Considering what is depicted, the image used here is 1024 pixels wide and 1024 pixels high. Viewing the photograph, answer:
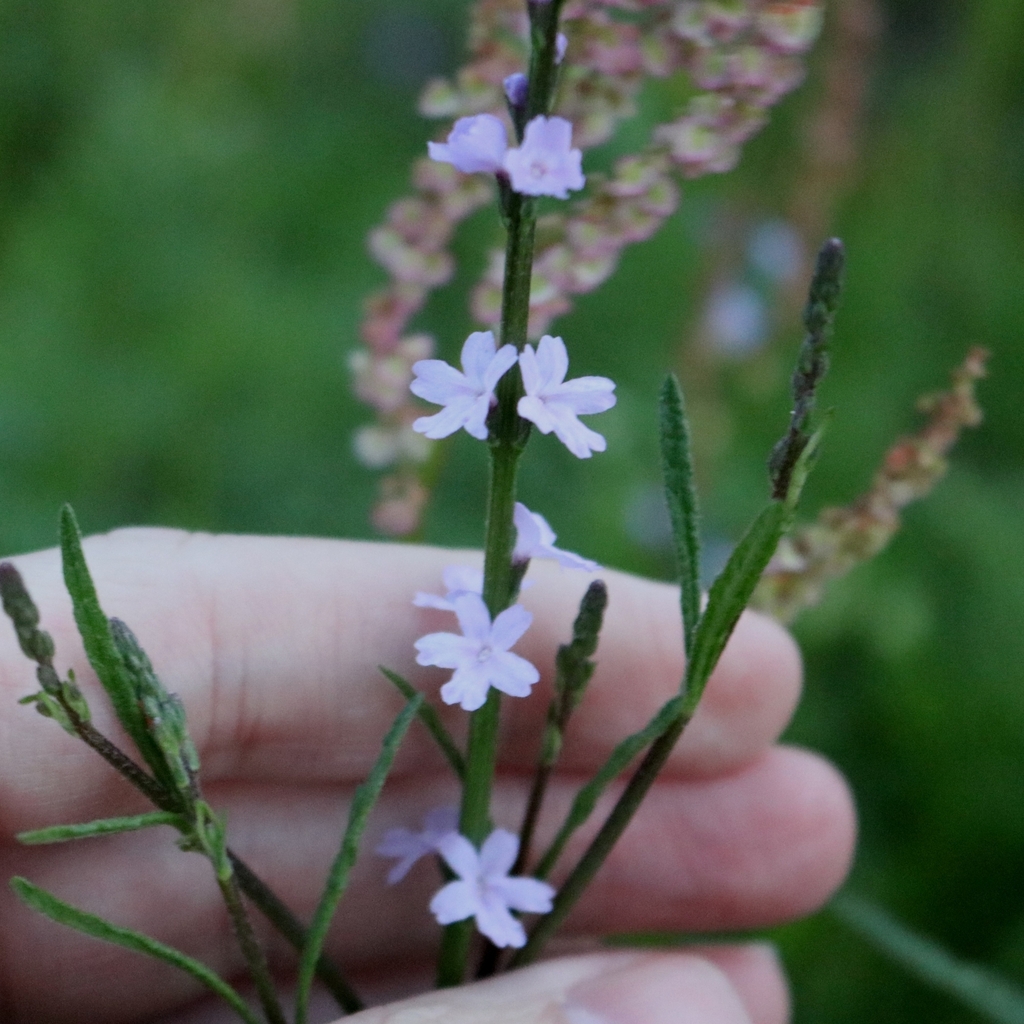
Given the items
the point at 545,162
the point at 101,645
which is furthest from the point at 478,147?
the point at 101,645

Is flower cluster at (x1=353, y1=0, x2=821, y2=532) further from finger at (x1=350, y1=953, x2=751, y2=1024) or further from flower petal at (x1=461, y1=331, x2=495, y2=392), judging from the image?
finger at (x1=350, y1=953, x2=751, y2=1024)

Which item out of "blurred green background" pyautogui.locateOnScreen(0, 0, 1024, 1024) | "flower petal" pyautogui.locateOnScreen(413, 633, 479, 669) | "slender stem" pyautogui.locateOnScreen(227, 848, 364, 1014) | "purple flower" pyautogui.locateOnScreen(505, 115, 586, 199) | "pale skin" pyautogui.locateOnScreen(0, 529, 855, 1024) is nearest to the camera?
"purple flower" pyautogui.locateOnScreen(505, 115, 586, 199)

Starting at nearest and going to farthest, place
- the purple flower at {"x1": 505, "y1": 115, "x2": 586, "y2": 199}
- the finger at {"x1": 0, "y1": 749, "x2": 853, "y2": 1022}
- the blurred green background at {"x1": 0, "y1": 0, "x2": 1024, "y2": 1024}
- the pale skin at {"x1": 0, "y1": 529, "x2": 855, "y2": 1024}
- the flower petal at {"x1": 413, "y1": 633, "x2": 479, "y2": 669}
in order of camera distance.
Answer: the purple flower at {"x1": 505, "y1": 115, "x2": 586, "y2": 199} → the flower petal at {"x1": 413, "y1": 633, "x2": 479, "y2": 669} → the pale skin at {"x1": 0, "y1": 529, "x2": 855, "y2": 1024} → the finger at {"x1": 0, "y1": 749, "x2": 853, "y2": 1022} → the blurred green background at {"x1": 0, "y1": 0, "x2": 1024, "y2": 1024}

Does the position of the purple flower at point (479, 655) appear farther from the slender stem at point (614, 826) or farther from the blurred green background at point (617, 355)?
the blurred green background at point (617, 355)

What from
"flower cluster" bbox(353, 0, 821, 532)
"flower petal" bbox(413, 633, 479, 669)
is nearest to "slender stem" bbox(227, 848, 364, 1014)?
"flower petal" bbox(413, 633, 479, 669)

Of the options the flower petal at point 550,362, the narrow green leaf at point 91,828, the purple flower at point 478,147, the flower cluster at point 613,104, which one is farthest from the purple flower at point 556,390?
the narrow green leaf at point 91,828

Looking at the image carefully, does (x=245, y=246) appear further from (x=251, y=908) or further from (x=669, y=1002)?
(x=669, y=1002)
